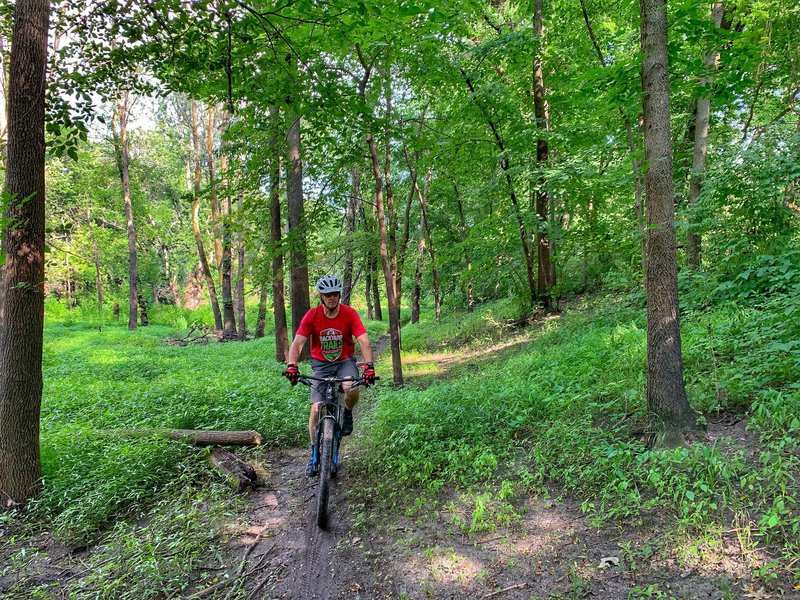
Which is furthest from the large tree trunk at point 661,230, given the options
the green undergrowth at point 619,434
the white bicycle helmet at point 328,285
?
the white bicycle helmet at point 328,285

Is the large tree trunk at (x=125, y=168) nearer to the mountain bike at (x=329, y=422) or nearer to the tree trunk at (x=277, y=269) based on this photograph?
the tree trunk at (x=277, y=269)

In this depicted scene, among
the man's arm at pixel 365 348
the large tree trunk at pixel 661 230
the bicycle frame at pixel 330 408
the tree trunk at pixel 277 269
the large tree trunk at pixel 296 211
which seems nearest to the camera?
the large tree trunk at pixel 661 230

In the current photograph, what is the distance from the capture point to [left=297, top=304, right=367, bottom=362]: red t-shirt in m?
5.26

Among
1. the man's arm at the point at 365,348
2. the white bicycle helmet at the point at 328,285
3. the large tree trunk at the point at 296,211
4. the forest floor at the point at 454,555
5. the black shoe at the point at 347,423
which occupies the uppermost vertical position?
the large tree trunk at the point at 296,211

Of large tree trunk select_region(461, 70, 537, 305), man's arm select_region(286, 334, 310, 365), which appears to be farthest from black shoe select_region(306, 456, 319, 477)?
large tree trunk select_region(461, 70, 537, 305)

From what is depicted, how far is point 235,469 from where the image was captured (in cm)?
517

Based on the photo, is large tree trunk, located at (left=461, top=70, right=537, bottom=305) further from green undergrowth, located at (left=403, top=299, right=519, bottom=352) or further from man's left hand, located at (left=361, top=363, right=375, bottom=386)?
man's left hand, located at (left=361, top=363, right=375, bottom=386)

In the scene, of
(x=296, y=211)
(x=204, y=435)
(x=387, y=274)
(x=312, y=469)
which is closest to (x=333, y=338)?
(x=312, y=469)

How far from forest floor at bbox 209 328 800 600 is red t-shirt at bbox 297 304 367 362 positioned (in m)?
1.68

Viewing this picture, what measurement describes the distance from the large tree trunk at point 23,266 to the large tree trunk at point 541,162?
903cm

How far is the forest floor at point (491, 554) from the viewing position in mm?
2764

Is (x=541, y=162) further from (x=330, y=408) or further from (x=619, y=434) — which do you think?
(x=330, y=408)

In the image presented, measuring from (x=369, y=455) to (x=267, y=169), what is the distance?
17.6 ft

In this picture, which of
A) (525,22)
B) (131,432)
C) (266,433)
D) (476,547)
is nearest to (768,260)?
(476,547)
